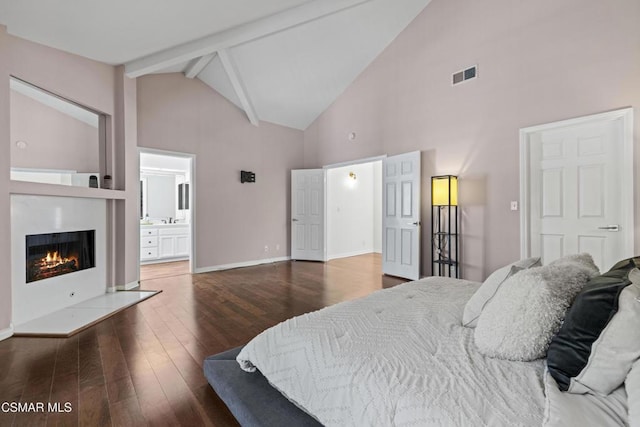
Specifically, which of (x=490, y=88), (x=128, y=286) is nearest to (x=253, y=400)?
(x=128, y=286)

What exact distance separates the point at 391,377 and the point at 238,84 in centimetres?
524

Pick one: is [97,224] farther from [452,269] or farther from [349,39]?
[452,269]

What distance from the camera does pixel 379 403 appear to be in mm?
1025

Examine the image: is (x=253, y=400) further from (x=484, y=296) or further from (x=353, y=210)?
(x=353, y=210)

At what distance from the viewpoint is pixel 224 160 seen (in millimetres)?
5734

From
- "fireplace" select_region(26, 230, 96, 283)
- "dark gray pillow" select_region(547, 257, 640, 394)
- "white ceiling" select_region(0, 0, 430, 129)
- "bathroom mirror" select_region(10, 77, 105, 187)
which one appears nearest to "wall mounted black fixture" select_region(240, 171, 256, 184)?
"white ceiling" select_region(0, 0, 430, 129)

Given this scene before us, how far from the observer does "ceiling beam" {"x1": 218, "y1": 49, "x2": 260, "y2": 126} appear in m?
4.65

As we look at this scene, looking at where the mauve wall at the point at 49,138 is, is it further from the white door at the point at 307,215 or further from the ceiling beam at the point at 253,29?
the white door at the point at 307,215

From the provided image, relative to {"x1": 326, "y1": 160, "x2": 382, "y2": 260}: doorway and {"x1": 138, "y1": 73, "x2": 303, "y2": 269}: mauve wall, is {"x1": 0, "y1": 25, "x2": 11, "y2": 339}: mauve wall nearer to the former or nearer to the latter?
{"x1": 138, "y1": 73, "x2": 303, "y2": 269}: mauve wall

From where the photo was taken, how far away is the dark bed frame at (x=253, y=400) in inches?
52.2

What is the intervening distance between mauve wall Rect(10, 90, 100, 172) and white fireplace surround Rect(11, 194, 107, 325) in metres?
0.40

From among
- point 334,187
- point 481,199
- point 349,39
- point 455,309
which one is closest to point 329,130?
point 334,187

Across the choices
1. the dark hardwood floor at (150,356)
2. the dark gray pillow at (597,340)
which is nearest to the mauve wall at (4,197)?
the dark hardwood floor at (150,356)

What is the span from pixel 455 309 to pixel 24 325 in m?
3.84
